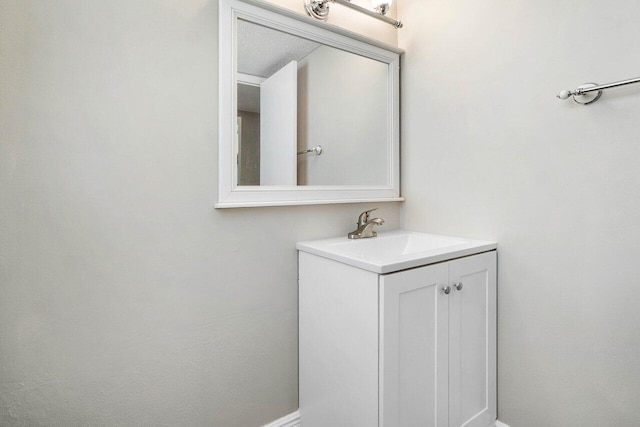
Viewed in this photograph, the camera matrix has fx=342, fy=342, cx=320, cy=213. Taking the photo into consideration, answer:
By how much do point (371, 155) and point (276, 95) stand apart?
1.89ft

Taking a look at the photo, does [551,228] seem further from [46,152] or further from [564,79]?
[46,152]

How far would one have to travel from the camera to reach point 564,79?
119 centimetres

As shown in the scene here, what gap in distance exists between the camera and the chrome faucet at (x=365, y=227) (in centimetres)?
152

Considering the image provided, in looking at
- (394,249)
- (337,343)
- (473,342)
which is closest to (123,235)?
(337,343)

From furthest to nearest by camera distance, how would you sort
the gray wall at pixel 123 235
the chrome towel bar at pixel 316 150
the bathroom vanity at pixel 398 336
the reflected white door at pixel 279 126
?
the chrome towel bar at pixel 316 150, the reflected white door at pixel 279 126, the bathroom vanity at pixel 398 336, the gray wall at pixel 123 235

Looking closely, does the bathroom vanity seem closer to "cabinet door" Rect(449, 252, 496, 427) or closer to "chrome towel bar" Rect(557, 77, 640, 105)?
"cabinet door" Rect(449, 252, 496, 427)

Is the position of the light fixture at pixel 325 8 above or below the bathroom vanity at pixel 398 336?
above

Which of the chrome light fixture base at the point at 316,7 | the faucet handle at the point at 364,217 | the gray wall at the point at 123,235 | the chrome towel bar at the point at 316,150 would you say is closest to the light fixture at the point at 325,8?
the chrome light fixture base at the point at 316,7

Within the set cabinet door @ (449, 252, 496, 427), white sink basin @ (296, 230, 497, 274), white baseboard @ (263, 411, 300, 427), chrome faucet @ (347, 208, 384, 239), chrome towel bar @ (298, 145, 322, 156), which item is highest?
chrome towel bar @ (298, 145, 322, 156)

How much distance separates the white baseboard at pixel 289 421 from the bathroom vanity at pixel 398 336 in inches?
Answer: 1.0

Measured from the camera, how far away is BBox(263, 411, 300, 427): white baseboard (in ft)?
4.61

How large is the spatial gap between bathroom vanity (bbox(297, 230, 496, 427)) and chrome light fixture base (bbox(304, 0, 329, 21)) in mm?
960

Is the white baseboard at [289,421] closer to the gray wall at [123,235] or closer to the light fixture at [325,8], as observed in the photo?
the gray wall at [123,235]

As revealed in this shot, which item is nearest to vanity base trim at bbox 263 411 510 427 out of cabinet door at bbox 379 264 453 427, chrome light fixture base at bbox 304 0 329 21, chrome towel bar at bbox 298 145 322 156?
cabinet door at bbox 379 264 453 427
